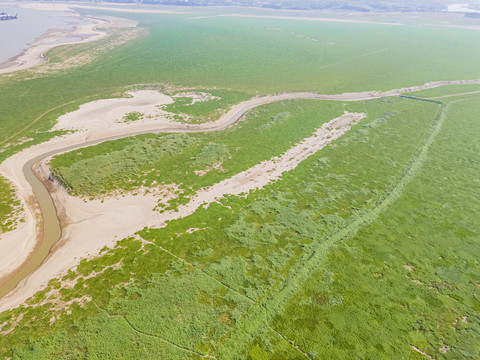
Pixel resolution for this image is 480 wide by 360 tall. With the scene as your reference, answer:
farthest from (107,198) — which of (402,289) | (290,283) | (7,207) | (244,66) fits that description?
(244,66)

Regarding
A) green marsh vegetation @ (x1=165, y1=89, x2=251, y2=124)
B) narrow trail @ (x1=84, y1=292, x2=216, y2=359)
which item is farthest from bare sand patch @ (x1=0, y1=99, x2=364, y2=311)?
green marsh vegetation @ (x1=165, y1=89, x2=251, y2=124)

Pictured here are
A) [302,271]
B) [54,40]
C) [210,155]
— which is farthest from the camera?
[54,40]

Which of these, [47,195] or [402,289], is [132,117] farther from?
[402,289]

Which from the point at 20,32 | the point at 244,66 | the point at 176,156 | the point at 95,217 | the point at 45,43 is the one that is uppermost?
the point at 20,32

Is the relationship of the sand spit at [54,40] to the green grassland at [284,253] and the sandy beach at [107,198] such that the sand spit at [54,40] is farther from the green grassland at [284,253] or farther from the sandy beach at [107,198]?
the sandy beach at [107,198]

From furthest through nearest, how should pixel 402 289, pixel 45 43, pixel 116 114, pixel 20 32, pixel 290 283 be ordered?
pixel 20 32 → pixel 45 43 → pixel 116 114 → pixel 290 283 → pixel 402 289

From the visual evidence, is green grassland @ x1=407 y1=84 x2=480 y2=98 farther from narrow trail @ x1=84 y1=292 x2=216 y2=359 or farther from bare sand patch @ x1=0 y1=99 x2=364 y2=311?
narrow trail @ x1=84 y1=292 x2=216 y2=359

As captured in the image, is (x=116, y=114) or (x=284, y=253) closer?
(x=284, y=253)
